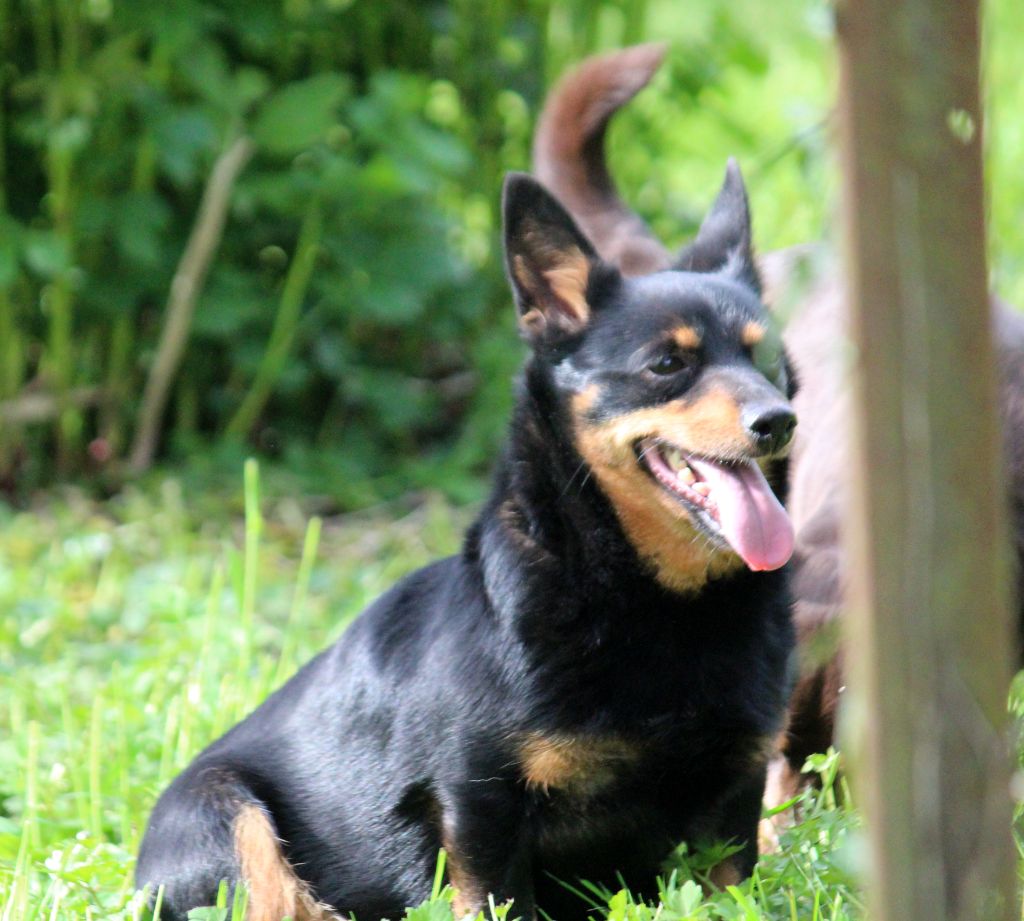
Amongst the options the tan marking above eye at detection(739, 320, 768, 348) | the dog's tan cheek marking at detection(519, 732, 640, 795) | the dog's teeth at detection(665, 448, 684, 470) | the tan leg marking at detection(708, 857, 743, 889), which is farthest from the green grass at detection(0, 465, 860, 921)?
the tan marking above eye at detection(739, 320, 768, 348)

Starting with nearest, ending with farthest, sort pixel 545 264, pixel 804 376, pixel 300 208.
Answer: pixel 545 264 → pixel 804 376 → pixel 300 208

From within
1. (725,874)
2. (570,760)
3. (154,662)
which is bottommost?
(154,662)

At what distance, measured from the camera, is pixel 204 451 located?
5637mm

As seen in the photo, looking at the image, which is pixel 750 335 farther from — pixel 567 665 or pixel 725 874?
pixel 725 874

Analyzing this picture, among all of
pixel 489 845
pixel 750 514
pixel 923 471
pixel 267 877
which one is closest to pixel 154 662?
pixel 267 877

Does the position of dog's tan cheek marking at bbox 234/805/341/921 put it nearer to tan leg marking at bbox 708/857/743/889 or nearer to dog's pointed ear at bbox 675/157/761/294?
tan leg marking at bbox 708/857/743/889

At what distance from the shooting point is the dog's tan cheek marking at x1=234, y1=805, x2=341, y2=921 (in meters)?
2.64

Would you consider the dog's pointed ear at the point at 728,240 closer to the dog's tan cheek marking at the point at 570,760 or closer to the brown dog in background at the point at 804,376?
the brown dog in background at the point at 804,376

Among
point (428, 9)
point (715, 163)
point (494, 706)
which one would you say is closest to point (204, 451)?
point (428, 9)

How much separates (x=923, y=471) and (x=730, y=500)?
3.88 ft

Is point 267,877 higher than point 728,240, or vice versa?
point 728,240

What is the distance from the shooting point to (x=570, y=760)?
2492 mm

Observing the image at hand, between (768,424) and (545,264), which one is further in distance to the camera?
(545,264)

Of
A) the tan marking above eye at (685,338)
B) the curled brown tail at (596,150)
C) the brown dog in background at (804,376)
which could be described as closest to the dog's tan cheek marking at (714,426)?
the tan marking above eye at (685,338)
